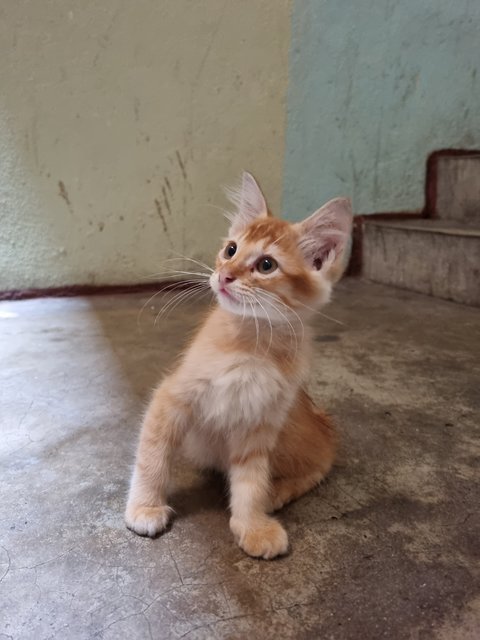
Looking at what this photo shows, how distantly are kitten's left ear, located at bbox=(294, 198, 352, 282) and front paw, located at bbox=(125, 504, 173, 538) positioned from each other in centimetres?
49

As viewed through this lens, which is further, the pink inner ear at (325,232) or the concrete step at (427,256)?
the concrete step at (427,256)

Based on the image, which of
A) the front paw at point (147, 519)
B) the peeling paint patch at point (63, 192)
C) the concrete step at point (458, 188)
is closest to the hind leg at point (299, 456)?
the front paw at point (147, 519)

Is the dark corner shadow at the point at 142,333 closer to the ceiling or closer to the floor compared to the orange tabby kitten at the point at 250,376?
closer to the floor

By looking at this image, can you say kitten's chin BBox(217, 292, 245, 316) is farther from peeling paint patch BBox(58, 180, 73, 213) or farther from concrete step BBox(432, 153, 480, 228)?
concrete step BBox(432, 153, 480, 228)

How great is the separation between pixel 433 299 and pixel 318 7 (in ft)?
4.62

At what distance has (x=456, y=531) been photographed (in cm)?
88

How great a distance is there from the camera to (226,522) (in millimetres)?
894

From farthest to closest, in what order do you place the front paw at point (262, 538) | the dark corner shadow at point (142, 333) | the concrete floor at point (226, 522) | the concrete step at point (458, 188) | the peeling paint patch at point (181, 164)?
the concrete step at point (458, 188), the peeling paint patch at point (181, 164), the dark corner shadow at point (142, 333), the front paw at point (262, 538), the concrete floor at point (226, 522)

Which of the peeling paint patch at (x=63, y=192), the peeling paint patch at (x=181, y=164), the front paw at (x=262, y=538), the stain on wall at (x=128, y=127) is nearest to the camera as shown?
→ the front paw at (x=262, y=538)

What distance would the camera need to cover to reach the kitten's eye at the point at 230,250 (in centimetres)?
92

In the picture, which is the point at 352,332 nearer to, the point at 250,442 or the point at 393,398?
the point at 393,398

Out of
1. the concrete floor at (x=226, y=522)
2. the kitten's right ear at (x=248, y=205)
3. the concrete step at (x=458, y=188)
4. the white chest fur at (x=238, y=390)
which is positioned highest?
the kitten's right ear at (x=248, y=205)

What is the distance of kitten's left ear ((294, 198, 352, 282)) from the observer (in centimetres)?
87

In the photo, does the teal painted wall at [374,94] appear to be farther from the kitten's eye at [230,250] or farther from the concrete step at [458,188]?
the kitten's eye at [230,250]
